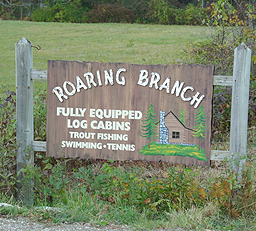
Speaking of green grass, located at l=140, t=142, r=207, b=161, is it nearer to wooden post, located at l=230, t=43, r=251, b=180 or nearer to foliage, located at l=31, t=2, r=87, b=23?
wooden post, located at l=230, t=43, r=251, b=180

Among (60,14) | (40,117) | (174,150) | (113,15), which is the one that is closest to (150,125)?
(174,150)

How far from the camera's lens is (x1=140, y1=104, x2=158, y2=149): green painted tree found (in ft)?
14.8

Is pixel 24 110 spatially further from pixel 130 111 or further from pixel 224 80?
pixel 224 80

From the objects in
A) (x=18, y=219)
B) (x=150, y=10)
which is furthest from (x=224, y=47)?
(x=150, y=10)

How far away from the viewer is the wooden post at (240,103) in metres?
4.30

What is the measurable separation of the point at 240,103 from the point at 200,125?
46 cm

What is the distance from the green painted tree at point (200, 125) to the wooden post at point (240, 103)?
30 centimetres

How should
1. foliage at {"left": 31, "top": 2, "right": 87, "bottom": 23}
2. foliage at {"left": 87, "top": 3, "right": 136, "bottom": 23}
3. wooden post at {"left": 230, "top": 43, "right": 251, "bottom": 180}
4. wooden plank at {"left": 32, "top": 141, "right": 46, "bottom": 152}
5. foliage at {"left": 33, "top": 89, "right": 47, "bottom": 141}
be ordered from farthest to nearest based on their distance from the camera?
foliage at {"left": 31, "top": 2, "right": 87, "bottom": 23}
foliage at {"left": 87, "top": 3, "right": 136, "bottom": 23}
foliage at {"left": 33, "top": 89, "right": 47, "bottom": 141}
wooden plank at {"left": 32, "top": 141, "right": 46, "bottom": 152}
wooden post at {"left": 230, "top": 43, "right": 251, "bottom": 180}

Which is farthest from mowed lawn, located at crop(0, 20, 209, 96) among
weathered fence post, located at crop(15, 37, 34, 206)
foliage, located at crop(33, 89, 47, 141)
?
weathered fence post, located at crop(15, 37, 34, 206)

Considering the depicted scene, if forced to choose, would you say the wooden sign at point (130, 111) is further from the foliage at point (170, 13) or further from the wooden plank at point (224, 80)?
the foliage at point (170, 13)

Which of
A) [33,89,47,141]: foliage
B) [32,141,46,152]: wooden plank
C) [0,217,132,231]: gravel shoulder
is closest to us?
[0,217,132,231]: gravel shoulder

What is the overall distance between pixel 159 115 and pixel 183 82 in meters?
0.43

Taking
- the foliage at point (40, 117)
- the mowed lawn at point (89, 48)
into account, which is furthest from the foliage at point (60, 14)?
the foliage at point (40, 117)

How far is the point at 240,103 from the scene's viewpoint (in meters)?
4.33
